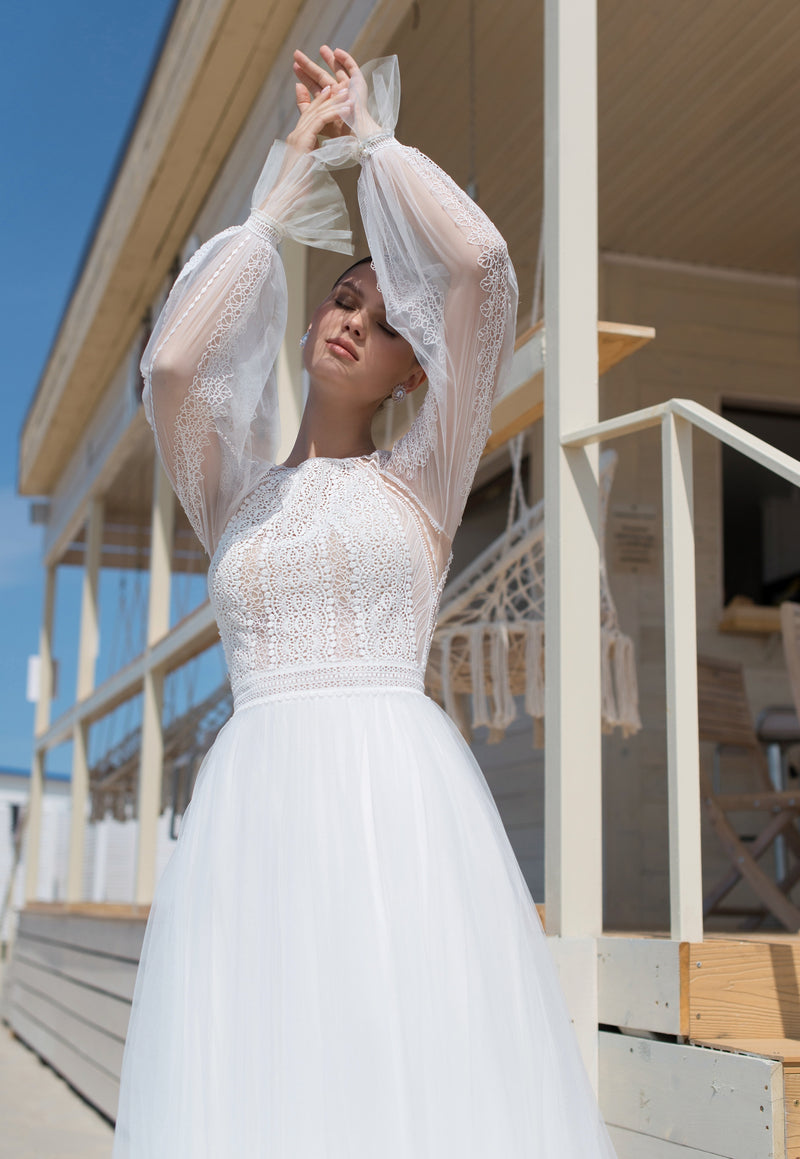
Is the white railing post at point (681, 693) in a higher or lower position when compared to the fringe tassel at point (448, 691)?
lower

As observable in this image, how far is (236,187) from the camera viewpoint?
4848 millimetres

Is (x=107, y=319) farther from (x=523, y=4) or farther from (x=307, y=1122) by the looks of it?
(x=307, y=1122)

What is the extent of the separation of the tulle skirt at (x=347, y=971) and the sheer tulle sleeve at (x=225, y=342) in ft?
1.23

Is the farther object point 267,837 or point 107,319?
point 107,319

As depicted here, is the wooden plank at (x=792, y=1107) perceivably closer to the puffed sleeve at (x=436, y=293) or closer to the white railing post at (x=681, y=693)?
the white railing post at (x=681, y=693)

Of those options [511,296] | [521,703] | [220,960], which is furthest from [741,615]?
[220,960]

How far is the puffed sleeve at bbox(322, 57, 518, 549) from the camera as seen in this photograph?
179 cm

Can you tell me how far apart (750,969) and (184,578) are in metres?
8.42

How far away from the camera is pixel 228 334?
6.07 ft

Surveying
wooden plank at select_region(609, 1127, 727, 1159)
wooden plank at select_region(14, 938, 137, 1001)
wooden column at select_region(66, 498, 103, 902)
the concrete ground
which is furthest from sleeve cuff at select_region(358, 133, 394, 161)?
wooden column at select_region(66, 498, 103, 902)

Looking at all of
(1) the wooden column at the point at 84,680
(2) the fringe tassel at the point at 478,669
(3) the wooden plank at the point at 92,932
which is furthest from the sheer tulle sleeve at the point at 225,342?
(1) the wooden column at the point at 84,680

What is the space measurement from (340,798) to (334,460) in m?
0.52

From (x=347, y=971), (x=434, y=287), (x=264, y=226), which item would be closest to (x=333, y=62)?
(x=264, y=226)

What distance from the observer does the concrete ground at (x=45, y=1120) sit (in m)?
4.28
